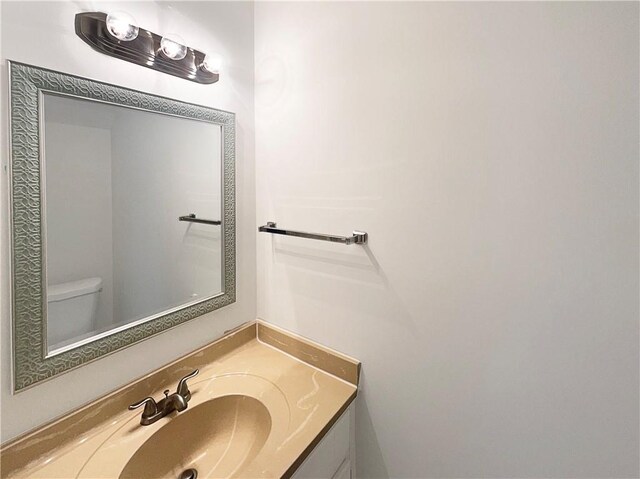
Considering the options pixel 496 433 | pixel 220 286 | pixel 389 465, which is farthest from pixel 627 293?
pixel 220 286

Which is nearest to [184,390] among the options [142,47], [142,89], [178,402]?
[178,402]

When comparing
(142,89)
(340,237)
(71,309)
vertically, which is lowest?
(71,309)

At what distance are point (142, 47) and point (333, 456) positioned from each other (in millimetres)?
1439

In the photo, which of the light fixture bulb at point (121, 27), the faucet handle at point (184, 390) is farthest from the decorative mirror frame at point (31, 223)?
the faucet handle at point (184, 390)

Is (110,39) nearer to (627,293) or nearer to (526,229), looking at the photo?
(526,229)

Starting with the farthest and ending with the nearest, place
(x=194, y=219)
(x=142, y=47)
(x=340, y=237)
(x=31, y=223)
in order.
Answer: (x=194, y=219)
(x=340, y=237)
(x=142, y=47)
(x=31, y=223)

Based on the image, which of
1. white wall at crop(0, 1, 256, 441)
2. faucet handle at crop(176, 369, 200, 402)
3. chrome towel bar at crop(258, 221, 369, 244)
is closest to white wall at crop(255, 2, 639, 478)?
chrome towel bar at crop(258, 221, 369, 244)

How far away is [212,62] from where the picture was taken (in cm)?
105

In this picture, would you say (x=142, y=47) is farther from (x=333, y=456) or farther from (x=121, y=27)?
(x=333, y=456)

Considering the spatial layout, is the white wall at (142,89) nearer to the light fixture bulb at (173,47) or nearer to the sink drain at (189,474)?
the light fixture bulb at (173,47)

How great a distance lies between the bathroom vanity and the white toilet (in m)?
0.23

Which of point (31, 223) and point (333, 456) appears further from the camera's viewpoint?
point (333, 456)

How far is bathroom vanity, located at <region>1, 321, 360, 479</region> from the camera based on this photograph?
758 millimetres

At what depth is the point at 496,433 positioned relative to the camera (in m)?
0.83
